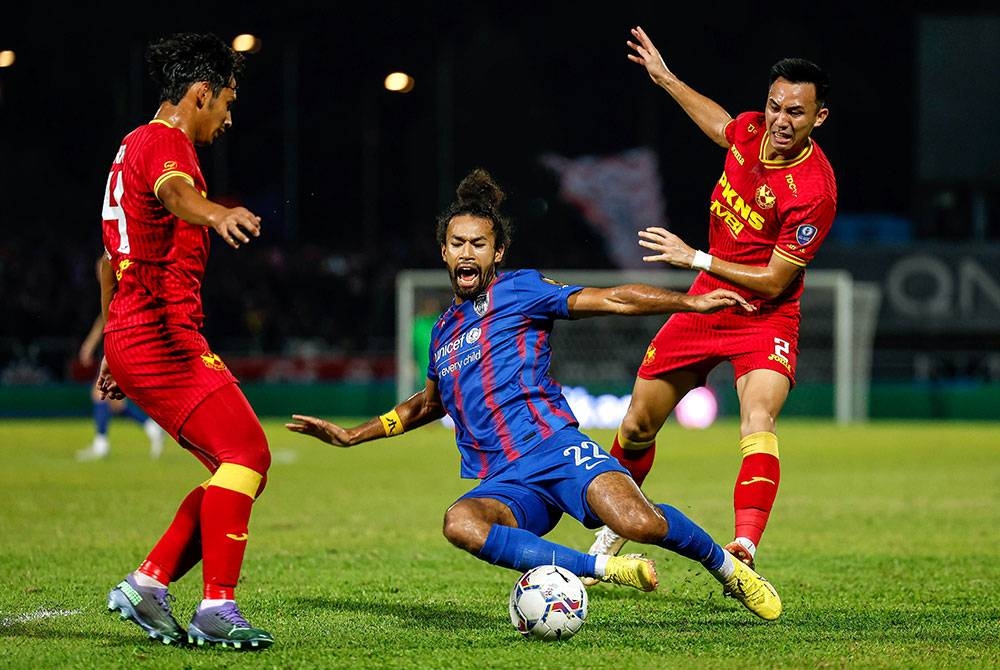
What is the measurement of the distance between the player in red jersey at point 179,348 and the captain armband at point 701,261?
2.17 meters

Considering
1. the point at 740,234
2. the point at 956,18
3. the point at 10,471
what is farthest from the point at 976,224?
the point at 740,234

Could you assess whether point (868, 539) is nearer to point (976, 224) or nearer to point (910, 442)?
point (910, 442)

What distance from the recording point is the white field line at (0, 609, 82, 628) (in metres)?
6.46

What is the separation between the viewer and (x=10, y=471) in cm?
1576

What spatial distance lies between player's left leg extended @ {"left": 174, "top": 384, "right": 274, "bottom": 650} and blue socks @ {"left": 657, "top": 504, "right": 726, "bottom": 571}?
1661mm

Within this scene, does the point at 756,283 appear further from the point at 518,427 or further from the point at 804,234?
the point at 518,427

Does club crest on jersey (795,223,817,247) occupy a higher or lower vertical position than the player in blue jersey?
higher

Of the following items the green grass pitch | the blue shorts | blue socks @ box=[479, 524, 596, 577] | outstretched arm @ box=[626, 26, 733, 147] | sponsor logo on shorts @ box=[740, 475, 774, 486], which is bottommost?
the green grass pitch

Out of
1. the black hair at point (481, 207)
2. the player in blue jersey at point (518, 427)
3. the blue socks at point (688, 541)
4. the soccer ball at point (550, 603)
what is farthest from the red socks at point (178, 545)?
the blue socks at point (688, 541)

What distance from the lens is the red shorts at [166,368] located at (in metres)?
5.91

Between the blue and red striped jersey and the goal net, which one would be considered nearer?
the blue and red striped jersey

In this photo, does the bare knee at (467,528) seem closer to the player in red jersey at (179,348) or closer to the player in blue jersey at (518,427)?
the player in blue jersey at (518,427)

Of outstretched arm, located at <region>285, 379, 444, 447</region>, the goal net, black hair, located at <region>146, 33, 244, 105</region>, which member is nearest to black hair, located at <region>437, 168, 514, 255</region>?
outstretched arm, located at <region>285, 379, 444, 447</region>

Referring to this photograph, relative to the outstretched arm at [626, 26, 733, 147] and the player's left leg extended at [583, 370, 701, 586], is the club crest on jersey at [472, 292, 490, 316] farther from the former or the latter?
the outstretched arm at [626, 26, 733, 147]
